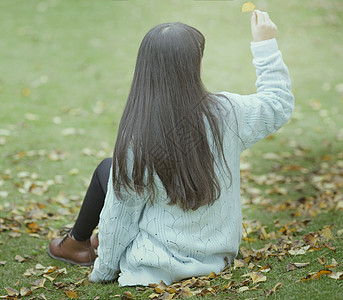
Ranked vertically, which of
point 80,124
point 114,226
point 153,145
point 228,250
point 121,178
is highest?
point 153,145

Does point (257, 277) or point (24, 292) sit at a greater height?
point (257, 277)

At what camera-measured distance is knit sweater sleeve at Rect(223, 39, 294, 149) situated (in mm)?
2234

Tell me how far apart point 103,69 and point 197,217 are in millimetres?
6526

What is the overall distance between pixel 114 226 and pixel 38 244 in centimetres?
125

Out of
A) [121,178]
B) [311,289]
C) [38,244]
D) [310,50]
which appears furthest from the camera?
[310,50]

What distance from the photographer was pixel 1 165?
4.83 m

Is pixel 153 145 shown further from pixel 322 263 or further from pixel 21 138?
pixel 21 138

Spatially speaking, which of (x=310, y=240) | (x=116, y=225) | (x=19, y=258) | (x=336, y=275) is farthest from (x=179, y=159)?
(x=19, y=258)

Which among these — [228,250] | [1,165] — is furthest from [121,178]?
[1,165]

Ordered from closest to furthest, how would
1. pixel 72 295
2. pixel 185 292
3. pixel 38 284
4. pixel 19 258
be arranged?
1. pixel 185 292
2. pixel 72 295
3. pixel 38 284
4. pixel 19 258

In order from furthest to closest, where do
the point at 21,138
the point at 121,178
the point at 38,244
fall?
the point at 21,138 → the point at 38,244 → the point at 121,178

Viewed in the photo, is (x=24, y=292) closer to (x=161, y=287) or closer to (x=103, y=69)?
(x=161, y=287)

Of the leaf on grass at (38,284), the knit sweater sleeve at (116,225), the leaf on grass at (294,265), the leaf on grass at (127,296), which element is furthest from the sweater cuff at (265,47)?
the leaf on grass at (38,284)

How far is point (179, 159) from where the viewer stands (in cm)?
210
